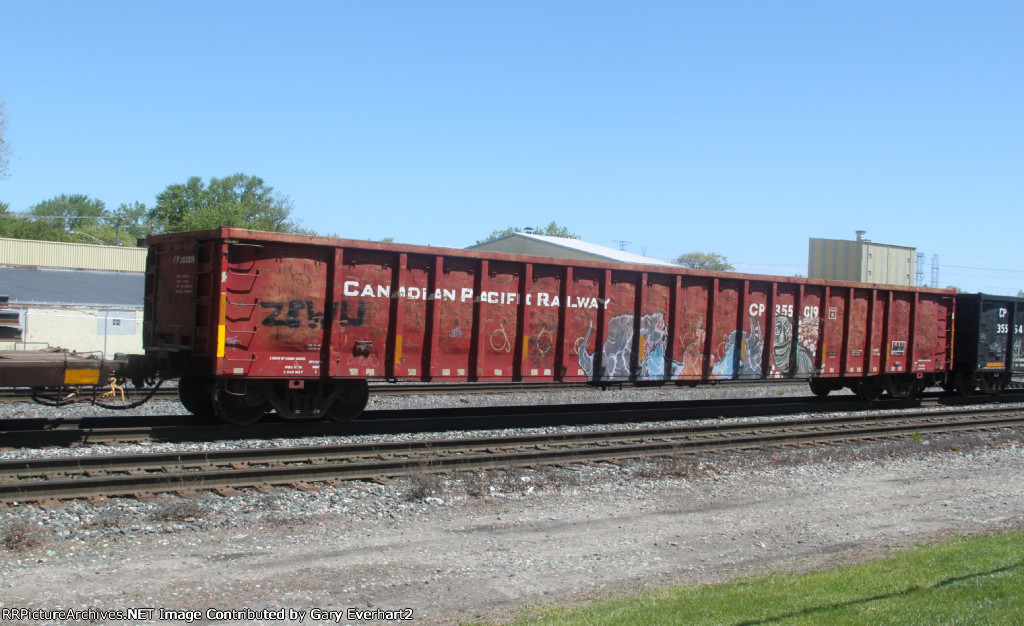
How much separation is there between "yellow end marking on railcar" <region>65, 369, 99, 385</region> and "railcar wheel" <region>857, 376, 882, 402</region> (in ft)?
58.9

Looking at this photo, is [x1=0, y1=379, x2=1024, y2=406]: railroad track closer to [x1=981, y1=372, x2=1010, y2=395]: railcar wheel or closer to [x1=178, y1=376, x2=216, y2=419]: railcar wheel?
[x1=178, y1=376, x2=216, y2=419]: railcar wheel

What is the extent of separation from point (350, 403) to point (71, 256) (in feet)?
132

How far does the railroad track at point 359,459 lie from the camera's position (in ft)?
28.9

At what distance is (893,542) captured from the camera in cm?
→ 847

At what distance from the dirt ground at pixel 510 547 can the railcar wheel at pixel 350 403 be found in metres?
4.66

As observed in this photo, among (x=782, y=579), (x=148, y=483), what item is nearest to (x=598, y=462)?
(x=782, y=579)

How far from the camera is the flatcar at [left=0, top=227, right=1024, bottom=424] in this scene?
12414mm

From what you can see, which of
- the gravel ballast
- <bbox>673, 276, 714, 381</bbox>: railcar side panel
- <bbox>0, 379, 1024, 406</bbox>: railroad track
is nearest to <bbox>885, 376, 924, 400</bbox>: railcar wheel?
<bbox>0, 379, 1024, 406</bbox>: railroad track

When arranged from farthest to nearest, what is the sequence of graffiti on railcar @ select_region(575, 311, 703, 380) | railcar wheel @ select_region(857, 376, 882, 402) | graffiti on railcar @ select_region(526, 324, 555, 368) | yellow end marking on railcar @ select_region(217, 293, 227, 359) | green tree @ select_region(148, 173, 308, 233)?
1. green tree @ select_region(148, 173, 308, 233)
2. railcar wheel @ select_region(857, 376, 882, 402)
3. graffiti on railcar @ select_region(575, 311, 703, 380)
4. graffiti on railcar @ select_region(526, 324, 555, 368)
5. yellow end marking on railcar @ select_region(217, 293, 227, 359)

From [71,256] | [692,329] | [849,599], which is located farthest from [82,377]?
[71,256]

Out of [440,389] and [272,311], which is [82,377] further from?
[440,389]

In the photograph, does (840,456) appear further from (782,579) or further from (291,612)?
(291,612)

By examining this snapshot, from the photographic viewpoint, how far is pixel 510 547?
7.69 meters

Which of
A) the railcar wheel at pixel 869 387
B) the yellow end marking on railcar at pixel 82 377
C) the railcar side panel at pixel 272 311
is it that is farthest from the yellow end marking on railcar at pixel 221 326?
the railcar wheel at pixel 869 387
